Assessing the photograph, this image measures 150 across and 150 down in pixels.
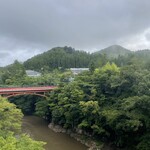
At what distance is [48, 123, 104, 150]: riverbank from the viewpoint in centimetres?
2917

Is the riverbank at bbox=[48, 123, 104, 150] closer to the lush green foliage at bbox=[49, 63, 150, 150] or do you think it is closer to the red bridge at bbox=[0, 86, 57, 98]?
the lush green foliage at bbox=[49, 63, 150, 150]

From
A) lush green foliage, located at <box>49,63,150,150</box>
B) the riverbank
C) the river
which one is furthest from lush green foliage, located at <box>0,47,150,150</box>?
the river

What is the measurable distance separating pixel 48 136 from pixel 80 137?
4.89 metres

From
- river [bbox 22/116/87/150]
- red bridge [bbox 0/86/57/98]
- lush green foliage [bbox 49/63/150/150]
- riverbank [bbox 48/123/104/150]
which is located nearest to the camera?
lush green foliage [bbox 49/63/150/150]

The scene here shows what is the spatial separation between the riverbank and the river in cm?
51

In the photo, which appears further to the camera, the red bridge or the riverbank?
the red bridge

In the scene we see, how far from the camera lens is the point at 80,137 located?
1291 inches

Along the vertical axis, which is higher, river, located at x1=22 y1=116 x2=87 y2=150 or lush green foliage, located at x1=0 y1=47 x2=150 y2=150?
lush green foliage, located at x1=0 y1=47 x2=150 y2=150

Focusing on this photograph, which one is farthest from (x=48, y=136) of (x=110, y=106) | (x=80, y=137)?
(x=110, y=106)

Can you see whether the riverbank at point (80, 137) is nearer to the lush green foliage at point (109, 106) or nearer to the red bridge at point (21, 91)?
the lush green foliage at point (109, 106)

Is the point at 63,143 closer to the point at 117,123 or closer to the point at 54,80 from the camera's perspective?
the point at 117,123

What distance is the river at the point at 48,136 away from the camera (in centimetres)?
3079

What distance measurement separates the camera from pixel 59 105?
37406 millimetres

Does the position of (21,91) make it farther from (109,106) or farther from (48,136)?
(109,106)
